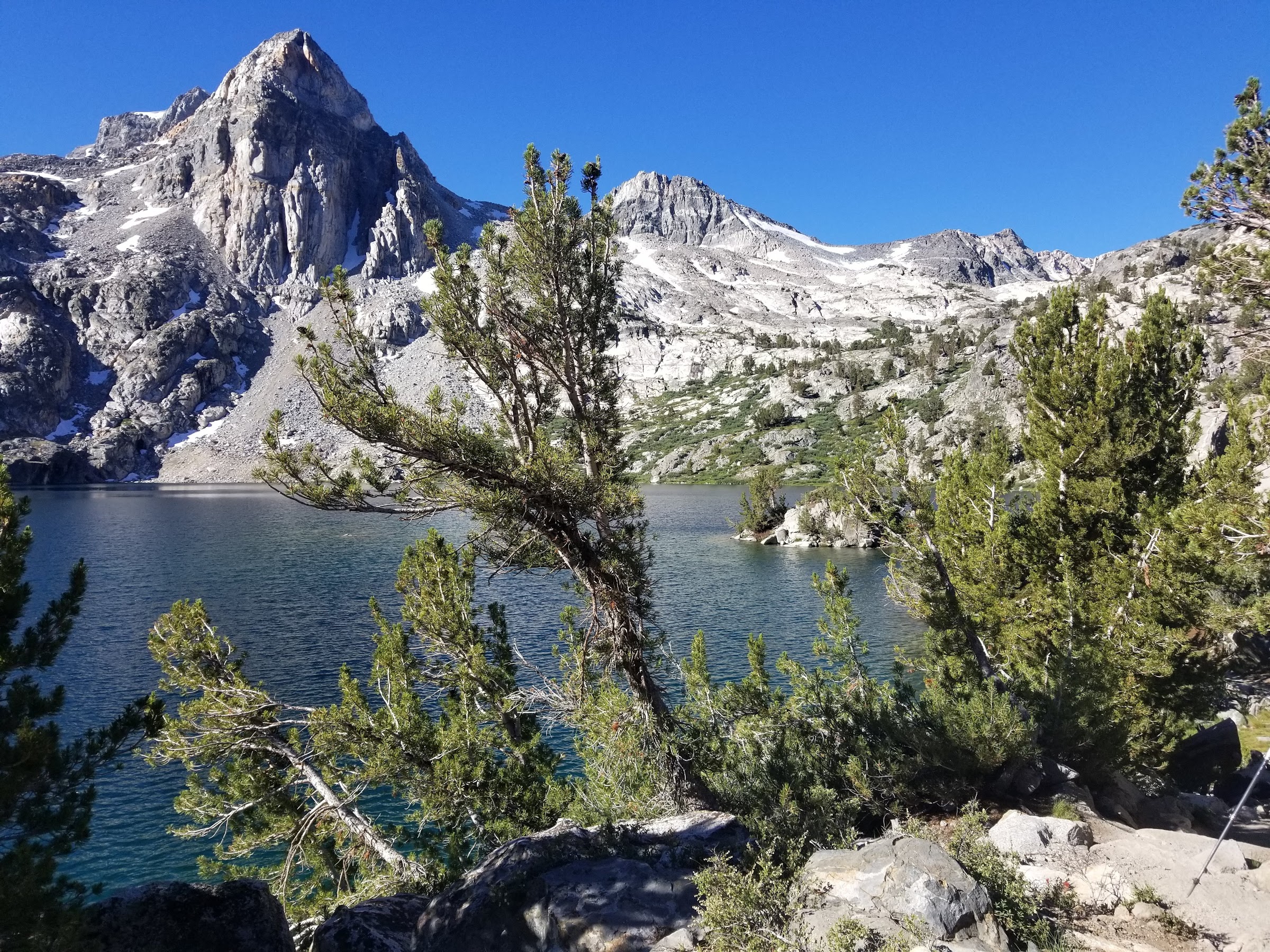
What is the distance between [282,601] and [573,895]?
38.5 m

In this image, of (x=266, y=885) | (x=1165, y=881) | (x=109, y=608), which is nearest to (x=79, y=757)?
(x=266, y=885)

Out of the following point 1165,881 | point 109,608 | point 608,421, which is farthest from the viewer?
point 109,608

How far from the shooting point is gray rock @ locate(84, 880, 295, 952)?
8.27 meters

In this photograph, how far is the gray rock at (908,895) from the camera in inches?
273

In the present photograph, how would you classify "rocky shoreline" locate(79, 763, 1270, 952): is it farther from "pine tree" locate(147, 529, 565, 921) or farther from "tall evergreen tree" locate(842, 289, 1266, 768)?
"tall evergreen tree" locate(842, 289, 1266, 768)

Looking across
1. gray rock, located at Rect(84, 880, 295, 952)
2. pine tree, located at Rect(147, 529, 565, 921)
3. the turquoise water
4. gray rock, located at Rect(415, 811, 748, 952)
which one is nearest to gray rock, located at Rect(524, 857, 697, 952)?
gray rock, located at Rect(415, 811, 748, 952)

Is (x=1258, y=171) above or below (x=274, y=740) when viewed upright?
above

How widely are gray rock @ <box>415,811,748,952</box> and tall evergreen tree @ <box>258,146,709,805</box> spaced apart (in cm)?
206

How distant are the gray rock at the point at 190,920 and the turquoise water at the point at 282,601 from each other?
733 centimetres

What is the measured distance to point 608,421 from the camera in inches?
432

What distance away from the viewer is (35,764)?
21.6ft

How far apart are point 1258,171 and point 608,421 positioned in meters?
10.9

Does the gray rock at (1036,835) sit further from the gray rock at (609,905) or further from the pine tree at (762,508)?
the pine tree at (762,508)

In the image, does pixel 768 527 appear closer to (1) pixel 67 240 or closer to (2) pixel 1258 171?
(2) pixel 1258 171
